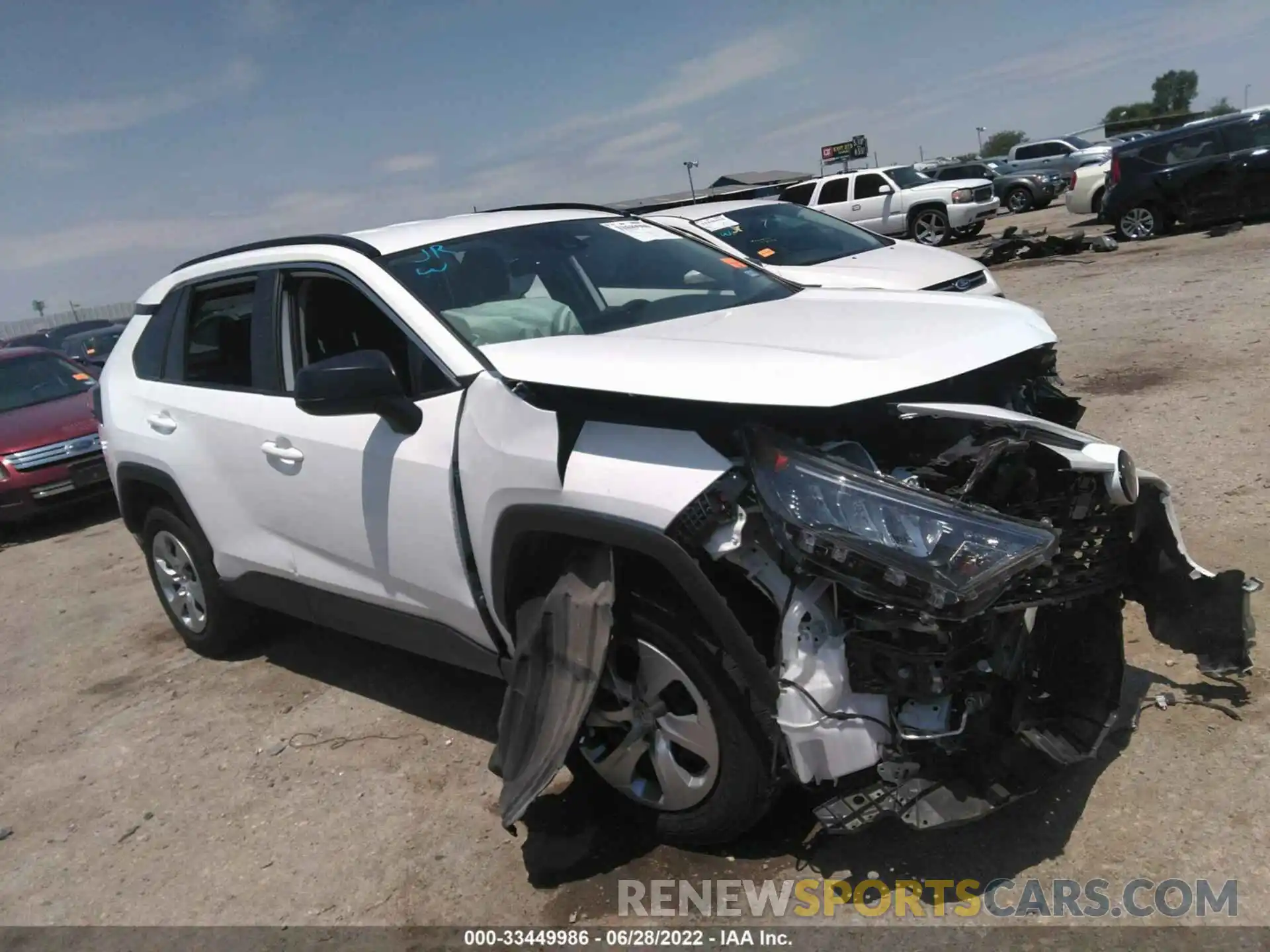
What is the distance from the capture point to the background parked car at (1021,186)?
A: 90.0 ft

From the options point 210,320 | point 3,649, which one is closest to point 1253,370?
point 210,320

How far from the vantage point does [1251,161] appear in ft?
49.6

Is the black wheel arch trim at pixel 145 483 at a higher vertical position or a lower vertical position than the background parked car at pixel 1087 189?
lower

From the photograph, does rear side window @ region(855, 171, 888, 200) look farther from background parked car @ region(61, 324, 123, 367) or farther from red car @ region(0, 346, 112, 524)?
red car @ region(0, 346, 112, 524)

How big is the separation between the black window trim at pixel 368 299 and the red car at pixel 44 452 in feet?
16.2

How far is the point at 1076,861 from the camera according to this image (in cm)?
278

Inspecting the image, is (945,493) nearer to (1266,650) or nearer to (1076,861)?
(1076,861)

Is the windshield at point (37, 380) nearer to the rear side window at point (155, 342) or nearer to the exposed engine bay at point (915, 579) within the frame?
the rear side window at point (155, 342)

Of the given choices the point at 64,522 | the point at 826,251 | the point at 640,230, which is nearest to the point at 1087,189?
the point at 826,251

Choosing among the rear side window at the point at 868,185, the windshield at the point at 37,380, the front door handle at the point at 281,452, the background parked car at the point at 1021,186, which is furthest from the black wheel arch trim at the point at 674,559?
the background parked car at the point at 1021,186

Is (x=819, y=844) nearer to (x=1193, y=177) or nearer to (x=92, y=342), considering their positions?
(x=1193, y=177)

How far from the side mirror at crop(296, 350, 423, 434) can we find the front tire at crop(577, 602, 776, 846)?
1.06 metres

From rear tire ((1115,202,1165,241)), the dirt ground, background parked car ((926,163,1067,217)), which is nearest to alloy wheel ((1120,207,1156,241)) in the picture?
rear tire ((1115,202,1165,241))

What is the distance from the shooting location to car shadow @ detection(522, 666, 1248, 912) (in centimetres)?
287
